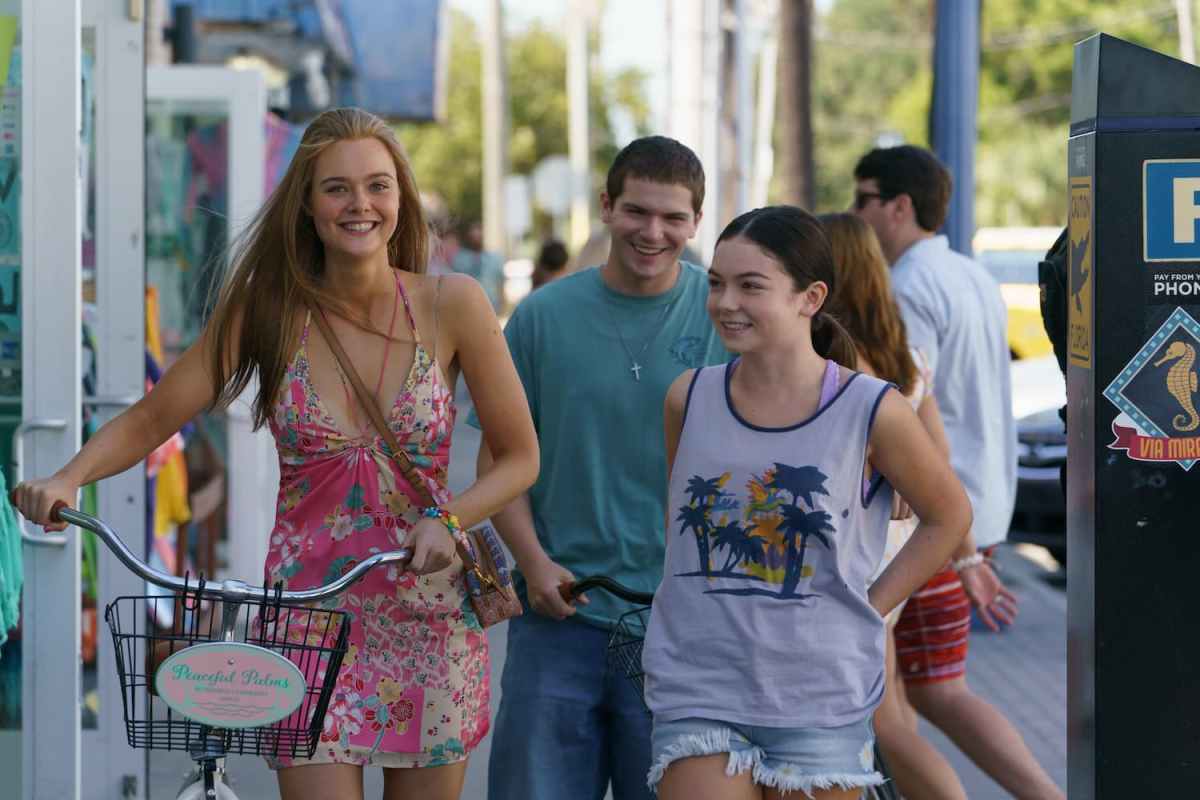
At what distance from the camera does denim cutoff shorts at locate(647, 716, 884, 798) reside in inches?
135

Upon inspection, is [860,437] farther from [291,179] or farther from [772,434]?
[291,179]

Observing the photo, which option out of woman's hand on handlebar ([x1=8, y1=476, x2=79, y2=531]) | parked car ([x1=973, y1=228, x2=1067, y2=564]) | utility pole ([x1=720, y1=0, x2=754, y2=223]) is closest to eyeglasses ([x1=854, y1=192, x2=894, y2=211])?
woman's hand on handlebar ([x1=8, y1=476, x2=79, y2=531])

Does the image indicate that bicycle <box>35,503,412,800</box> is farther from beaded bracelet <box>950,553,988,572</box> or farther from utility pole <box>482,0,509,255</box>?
utility pole <box>482,0,509,255</box>

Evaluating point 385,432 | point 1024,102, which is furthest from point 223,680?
point 1024,102

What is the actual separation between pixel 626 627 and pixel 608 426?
17.4 inches

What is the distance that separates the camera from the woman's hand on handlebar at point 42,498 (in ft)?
10.8

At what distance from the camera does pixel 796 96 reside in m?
22.0

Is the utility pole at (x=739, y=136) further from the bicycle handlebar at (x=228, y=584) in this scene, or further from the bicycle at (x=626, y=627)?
the bicycle handlebar at (x=228, y=584)

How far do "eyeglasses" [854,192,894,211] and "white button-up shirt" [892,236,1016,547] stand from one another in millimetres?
295

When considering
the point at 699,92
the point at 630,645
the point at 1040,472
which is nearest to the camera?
the point at 630,645

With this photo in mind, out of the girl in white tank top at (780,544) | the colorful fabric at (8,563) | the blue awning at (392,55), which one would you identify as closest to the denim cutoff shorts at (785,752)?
the girl in white tank top at (780,544)

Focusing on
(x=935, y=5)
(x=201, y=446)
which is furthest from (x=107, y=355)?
(x=935, y=5)

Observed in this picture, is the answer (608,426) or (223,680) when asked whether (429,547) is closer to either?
(223,680)

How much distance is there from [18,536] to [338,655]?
4.55ft
